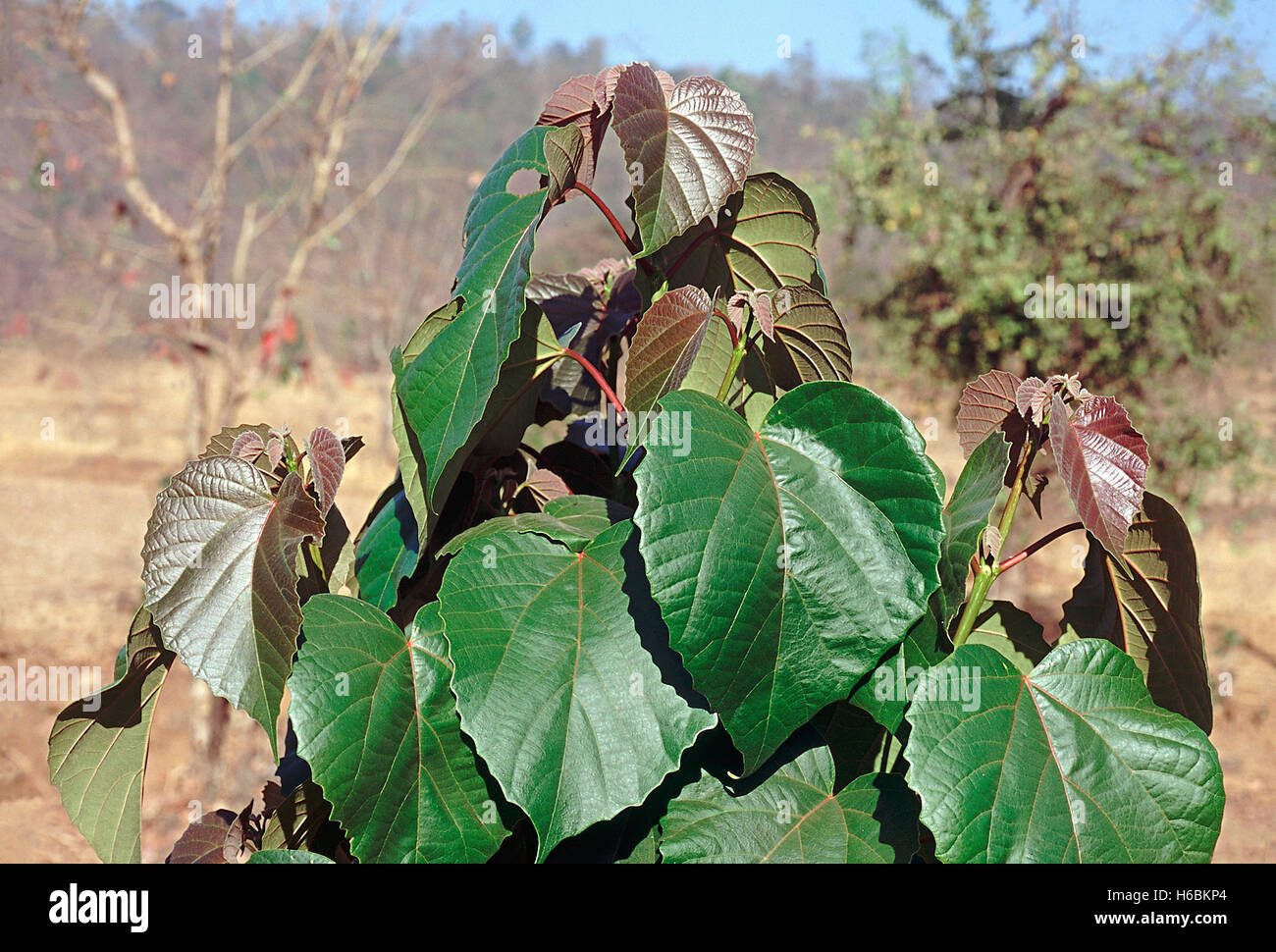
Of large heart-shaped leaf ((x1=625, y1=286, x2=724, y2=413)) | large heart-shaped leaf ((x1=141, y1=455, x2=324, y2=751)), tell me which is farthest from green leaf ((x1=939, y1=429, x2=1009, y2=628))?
large heart-shaped leaf ((x1=141, y1=455, x2=324, y2=751))

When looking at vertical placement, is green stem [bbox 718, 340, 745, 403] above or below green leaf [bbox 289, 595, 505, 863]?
above

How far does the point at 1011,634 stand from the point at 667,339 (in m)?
0.42

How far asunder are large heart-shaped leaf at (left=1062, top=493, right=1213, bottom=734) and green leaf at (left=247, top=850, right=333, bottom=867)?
2.26 ft

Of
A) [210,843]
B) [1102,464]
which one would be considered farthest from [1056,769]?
[210,843]

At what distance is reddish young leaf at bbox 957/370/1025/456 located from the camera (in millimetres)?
920

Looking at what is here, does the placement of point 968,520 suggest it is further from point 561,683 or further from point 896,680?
point 561,683

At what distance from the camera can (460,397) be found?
0.78m

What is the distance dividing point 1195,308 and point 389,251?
6966 mm

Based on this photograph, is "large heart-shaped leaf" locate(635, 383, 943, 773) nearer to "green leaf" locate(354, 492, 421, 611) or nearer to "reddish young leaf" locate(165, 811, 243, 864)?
"green leaf" locate(354, 492, 421, 611)

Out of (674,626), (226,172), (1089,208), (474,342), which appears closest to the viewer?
(674,626)

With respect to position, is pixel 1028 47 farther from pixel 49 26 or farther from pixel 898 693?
pixel 898 693

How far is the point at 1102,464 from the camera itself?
2.72ft
